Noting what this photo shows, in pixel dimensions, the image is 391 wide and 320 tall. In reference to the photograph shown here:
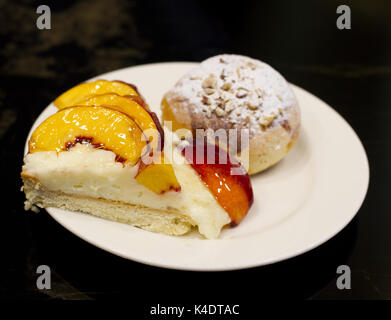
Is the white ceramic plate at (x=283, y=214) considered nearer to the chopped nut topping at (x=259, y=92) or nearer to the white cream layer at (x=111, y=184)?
the white cream layer at (x=111, y=184)

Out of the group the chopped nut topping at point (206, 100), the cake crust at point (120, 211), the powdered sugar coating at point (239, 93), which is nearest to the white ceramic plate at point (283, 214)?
the cake crust at point (120, 211)

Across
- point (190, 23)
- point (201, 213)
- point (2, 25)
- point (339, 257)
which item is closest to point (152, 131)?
point (201, 213)

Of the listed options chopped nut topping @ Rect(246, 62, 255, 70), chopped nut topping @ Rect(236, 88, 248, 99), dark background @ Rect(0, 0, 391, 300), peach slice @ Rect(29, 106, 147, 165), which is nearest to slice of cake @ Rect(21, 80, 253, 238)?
peach slice @ Rect(29, 106, 147, 165)

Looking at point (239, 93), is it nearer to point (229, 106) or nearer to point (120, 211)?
point (229, 106)

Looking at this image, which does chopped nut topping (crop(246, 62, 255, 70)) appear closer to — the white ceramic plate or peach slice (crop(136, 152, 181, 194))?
the white ceramic plate

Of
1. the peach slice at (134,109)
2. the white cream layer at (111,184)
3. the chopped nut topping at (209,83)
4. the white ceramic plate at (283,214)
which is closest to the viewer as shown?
the white ceramic plate at (283,214)

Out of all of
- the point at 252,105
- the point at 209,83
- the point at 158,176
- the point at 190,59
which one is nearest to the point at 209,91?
the point at 209,83

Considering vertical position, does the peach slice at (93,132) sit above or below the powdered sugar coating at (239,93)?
below

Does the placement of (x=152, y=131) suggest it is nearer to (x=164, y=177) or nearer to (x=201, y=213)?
(x=164, y=177)
